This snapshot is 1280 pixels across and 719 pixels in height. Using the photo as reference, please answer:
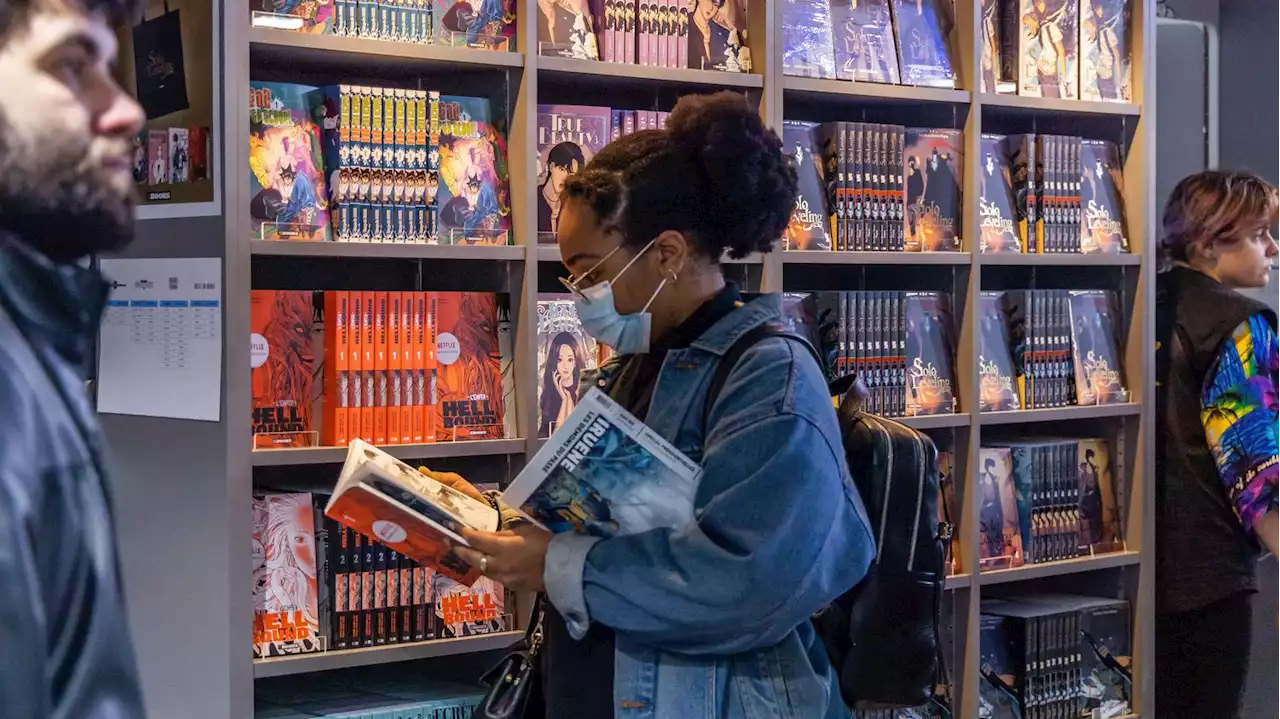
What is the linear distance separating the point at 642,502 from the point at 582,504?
0.28 ft

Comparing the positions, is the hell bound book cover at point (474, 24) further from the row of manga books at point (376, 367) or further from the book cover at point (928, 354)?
the book cover at point (928, 354)

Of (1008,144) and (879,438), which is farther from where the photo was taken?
(1008,144)

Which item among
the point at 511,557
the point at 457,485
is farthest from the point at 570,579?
the point at 457,485

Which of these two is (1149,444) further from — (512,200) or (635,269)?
(635,269)

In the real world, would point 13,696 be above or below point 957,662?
above

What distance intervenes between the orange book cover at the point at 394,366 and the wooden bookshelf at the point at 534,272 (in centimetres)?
7

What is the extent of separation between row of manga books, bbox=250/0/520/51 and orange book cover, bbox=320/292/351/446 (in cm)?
51

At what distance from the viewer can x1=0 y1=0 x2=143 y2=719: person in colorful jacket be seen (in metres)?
1.20

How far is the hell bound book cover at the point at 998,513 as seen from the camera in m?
3.72

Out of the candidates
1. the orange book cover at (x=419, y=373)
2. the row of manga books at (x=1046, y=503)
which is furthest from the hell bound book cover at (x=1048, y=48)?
the orange book cover at (x=419, y=373)

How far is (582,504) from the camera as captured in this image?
202 cm

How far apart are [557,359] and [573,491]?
3.47ft

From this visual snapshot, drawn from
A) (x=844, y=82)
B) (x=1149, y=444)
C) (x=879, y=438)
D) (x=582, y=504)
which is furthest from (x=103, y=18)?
(x=1149, y=444)

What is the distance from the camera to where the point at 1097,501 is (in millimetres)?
3947
